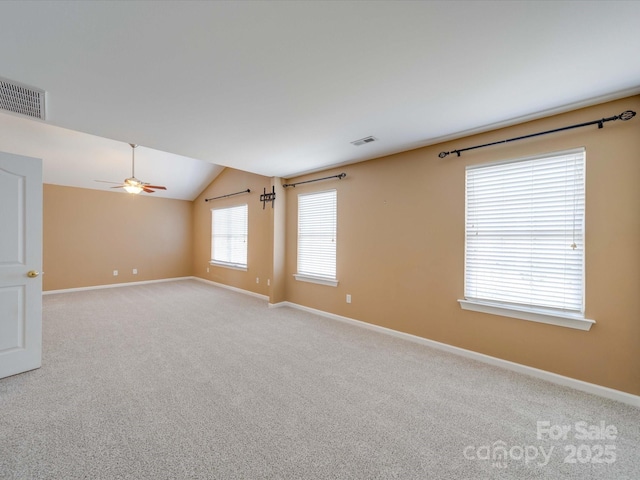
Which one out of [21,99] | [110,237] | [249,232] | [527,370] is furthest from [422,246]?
[110,237]

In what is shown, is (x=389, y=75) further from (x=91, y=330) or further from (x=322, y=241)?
(x=91, y=330)

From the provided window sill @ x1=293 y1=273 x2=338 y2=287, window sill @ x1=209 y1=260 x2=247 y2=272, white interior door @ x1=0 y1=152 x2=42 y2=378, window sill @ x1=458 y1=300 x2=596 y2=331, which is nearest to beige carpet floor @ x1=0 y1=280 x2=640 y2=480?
white interior door @ x1=0 y1=152 x2=42 y2=378

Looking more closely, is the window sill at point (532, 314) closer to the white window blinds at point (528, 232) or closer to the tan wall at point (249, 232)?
the white window blinds at point (528, 232)

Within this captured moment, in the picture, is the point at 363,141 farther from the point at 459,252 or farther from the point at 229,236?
the point at 229,236

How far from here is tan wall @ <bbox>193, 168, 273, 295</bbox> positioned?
572cm

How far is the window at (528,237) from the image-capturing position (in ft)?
8.04

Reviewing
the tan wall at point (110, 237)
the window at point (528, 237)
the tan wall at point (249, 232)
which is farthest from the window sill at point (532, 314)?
the tan wall at point (110, 237)

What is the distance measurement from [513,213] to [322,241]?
2757 mm

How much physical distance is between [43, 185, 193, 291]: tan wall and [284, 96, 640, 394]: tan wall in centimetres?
450

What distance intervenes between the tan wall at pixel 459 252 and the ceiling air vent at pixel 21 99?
3.42 m

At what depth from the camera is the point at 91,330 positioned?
12.5 feet

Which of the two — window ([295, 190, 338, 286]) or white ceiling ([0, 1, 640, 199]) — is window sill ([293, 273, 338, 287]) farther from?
white ceiling ([0, 1, 640, 199])

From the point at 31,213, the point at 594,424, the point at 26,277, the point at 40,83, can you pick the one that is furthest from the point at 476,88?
the point at 26,277

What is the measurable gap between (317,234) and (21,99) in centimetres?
367
